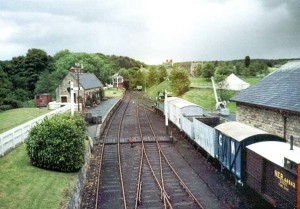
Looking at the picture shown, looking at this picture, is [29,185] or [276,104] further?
[276,104]

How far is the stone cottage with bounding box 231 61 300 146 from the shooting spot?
18.7m

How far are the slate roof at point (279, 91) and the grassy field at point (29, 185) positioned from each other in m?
12.6

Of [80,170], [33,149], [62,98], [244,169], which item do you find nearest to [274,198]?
[244,169]

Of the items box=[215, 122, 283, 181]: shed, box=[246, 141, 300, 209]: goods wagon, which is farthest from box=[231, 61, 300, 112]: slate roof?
box=[246, 141, 300, 209]: goods wagon

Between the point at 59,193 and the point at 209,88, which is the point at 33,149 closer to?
the point at 59,193

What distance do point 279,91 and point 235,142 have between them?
7091 millimetres

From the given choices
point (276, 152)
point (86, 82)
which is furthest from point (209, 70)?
point (276, 152)

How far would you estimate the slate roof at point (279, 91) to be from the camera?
1922cm

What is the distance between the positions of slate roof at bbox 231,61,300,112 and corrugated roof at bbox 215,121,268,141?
2.93 meters

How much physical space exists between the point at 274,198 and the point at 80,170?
33.6 feet

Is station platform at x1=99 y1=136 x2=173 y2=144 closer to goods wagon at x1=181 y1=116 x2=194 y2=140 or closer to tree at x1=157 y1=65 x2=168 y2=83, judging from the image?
goods wagon at x1=181 y1=116 x2=194 y2=140

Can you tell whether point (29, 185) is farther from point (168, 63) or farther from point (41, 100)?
point (168, 63)

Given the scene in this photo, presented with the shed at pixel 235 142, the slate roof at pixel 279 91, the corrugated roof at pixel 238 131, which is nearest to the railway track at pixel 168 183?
the shed at pixel 235 142

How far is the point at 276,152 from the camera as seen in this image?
1255cm
